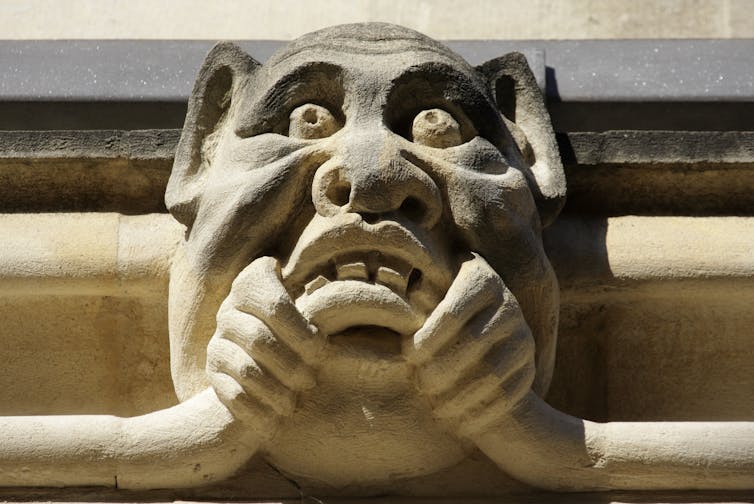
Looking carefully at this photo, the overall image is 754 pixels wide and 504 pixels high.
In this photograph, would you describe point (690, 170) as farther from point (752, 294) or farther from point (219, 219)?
point (219, 219)

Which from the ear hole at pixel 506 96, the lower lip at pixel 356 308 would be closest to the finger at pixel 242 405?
the lower lip at pixel 356 308

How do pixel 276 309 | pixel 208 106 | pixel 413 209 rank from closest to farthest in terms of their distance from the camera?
pixel 276 309 < pixel 413 209 < pixel 208 106

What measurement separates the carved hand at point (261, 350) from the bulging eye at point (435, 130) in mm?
285

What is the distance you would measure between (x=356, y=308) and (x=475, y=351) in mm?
174

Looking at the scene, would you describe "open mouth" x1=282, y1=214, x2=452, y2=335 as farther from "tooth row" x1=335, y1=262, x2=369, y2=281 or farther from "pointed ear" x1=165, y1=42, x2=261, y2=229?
"pointed ear" x1=165, y1=42, x2=261, y2=229

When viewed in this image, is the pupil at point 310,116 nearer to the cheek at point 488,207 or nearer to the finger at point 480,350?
the cheek at point 488,207

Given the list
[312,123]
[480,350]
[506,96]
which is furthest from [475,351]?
[506,96]

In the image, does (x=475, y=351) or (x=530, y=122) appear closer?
(x=475, y=351)

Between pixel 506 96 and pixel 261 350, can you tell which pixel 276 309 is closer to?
pixel 261 350

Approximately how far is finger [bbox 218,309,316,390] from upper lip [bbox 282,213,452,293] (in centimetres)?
9

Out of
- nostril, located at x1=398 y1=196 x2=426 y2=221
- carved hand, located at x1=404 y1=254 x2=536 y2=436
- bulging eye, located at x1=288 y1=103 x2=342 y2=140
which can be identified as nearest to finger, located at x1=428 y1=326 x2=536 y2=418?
carved hand, located at x1=404 y1=254 x2=536 y2=436

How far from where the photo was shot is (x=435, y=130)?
7.55 feet

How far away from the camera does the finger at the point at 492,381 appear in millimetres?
2184

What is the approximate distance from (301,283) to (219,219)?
0.16 meters
